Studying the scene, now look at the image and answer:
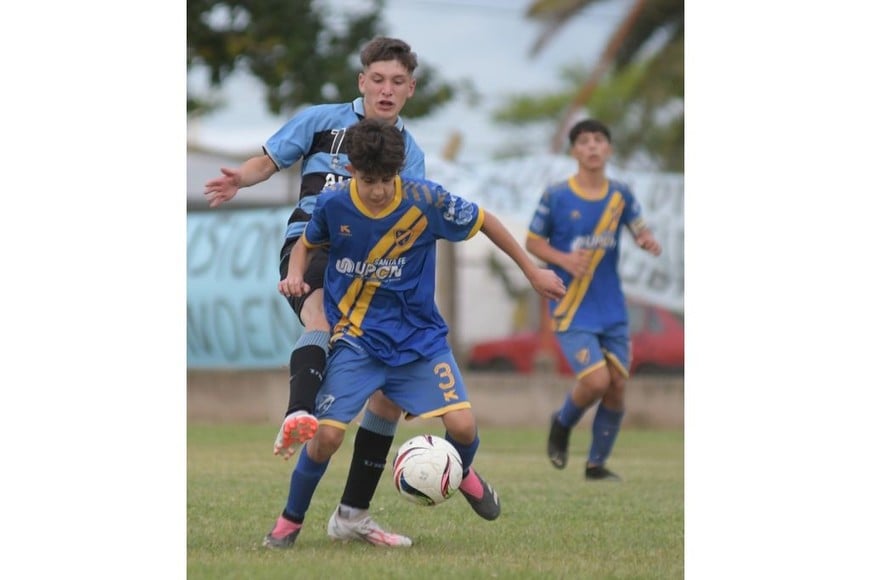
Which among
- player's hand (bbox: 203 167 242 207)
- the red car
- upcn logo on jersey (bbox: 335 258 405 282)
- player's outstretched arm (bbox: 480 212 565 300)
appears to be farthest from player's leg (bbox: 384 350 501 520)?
the red car

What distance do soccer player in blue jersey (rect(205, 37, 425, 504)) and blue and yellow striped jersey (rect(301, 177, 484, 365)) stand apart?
0.17m

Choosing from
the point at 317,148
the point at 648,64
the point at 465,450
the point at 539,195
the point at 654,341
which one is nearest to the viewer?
the point at 465,450

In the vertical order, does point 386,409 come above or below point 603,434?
above

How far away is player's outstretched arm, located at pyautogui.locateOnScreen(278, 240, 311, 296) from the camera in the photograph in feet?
17.6

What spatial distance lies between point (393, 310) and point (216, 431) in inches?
279

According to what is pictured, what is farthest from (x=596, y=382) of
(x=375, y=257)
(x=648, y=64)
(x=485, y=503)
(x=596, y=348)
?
(x=648, y=64)

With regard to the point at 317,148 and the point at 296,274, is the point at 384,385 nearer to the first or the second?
the point at 296,274

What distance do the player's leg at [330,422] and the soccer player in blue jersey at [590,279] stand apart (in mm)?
3286

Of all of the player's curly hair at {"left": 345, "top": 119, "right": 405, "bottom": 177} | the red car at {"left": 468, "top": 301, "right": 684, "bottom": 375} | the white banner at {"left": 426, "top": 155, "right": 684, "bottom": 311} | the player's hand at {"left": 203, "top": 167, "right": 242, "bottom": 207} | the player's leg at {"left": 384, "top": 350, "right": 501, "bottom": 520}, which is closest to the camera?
the player's curly hair at {"left": 345, "top": 119, "right": 405, "bottom": 177}

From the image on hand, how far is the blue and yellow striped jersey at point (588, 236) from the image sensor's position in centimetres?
880

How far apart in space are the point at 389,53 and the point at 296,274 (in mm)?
1024

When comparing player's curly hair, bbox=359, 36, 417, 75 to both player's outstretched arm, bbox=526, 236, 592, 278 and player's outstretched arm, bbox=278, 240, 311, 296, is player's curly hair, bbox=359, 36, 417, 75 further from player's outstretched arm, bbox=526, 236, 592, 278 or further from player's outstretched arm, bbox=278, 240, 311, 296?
player's outstretched arm, bbox=526, 236, 592, 278

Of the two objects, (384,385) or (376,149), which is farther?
(384,385)

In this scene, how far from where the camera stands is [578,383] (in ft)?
28.3
